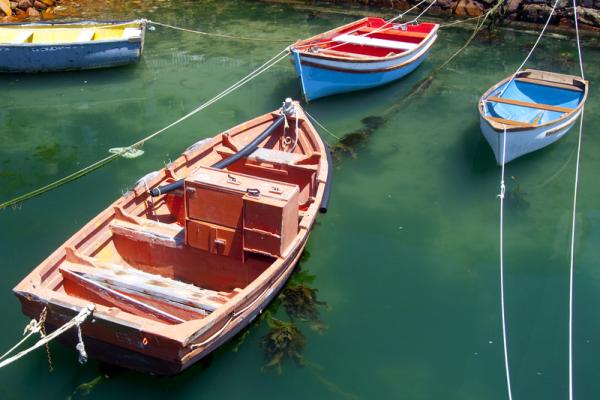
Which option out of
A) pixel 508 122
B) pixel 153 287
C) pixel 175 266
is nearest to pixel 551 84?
pixel 508 122

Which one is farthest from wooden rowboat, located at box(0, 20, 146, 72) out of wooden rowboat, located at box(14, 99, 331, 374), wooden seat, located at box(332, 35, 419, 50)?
wooden rowboat, located at box(14, 99, 331, 374)

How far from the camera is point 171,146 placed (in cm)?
1308

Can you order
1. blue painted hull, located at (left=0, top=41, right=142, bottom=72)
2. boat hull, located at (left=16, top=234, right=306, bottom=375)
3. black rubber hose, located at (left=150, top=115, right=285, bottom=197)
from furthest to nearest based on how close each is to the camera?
1. blue painted hull, located at (left=0, top=41, right=142, bottom=72)
2. black rubber hose, located at (left=150, top=115, right=285, bottom=197)
3. boat hull, located at (left=16, top=234, right=306, bottom=375)

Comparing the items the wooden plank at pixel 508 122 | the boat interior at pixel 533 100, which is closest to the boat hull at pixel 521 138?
the wooden plank at pixel 508 122

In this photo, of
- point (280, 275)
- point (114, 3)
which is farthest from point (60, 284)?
point (114, 3)

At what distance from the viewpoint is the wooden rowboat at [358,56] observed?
14.5 meters

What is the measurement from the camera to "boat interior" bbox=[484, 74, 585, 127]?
12984 millimetres

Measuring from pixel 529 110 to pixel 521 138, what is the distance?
190 cm

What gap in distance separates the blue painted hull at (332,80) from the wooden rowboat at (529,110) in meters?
3.21

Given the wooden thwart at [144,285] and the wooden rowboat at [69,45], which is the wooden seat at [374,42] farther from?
the wooden thwart at [144,285]

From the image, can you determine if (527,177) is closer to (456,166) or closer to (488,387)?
(456,166)

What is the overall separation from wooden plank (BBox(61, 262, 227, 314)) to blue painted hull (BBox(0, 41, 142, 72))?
10.4m

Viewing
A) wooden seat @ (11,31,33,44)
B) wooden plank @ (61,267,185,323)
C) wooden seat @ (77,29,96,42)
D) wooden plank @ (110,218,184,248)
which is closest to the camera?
wooden plank @ (61,267,185,323)

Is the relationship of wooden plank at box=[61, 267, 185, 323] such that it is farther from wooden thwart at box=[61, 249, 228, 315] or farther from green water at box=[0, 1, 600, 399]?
green water at box=[0, 1, 600, 399]
